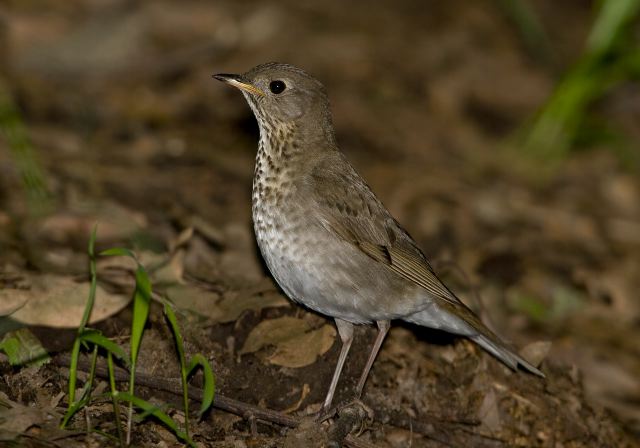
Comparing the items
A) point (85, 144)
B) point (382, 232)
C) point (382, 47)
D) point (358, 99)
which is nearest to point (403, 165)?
point (358, 99)

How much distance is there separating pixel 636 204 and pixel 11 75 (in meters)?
6.89

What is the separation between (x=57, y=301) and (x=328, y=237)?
1658mm

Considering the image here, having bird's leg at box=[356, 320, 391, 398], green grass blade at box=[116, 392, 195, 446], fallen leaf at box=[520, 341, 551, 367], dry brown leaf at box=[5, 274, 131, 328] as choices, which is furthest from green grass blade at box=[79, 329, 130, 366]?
fallen leaf at box=[520, 341, 551, 367]

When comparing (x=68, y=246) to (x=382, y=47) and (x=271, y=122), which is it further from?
(x=382, y=47)

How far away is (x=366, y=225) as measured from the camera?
5801mm

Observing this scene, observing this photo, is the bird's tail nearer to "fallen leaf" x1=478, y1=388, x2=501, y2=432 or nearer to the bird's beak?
"fallen leaf" x1=478, y1=388, x2=501, y2=432

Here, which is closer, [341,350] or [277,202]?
[277,202]

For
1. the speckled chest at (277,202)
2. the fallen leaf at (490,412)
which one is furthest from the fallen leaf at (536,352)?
the speckled chest at (277,202)

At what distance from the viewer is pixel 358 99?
1053 cm

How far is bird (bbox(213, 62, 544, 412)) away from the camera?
545cm

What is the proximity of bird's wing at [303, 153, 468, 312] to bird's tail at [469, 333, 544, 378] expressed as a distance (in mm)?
190

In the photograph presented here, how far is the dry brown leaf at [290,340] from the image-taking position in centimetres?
550

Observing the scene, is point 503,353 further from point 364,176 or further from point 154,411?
point 364,176

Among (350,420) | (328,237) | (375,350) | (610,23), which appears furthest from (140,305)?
(610,23)
